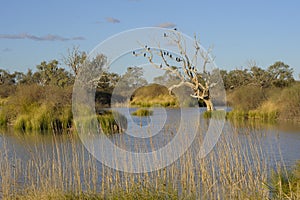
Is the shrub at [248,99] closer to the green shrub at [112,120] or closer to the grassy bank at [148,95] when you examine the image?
the grassy bank at [148,95]

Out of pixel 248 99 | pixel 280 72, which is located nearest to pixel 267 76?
pixel 280 72

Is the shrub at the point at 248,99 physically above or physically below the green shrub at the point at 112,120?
above

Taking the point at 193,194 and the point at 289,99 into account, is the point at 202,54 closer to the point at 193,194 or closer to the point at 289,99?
the point at 289,99

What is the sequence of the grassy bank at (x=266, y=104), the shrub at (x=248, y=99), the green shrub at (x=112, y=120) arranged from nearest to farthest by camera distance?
the green shrub at (x=112, y=120) < the grassy bank at (x=266, y=104) < the shrub at (x=248, y=99)

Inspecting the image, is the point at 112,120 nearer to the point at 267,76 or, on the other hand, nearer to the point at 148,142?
the point at 148,142

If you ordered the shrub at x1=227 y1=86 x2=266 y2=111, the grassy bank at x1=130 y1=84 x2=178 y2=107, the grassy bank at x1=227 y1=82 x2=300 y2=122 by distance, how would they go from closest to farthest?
the grassy bank at x1=130 y1=84 x2=178 y2=107 → the grassy bank at x1=227 y1=82 x2=300 y2=122 → the shrub at x1=227 y1=86 x2=266 y2=111

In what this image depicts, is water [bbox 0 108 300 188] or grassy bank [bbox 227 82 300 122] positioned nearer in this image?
water [bbox 0 108 300 188]

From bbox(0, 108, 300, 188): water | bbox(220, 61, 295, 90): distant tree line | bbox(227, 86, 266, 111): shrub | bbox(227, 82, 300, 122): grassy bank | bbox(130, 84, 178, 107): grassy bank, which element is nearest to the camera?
bbox(0, 108, 300, 188): water

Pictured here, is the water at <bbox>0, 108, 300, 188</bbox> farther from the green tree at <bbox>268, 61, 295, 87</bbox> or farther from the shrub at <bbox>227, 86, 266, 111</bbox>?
the green tree at <bbox>268, 61, 295, 87</bbox>

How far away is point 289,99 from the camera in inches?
798

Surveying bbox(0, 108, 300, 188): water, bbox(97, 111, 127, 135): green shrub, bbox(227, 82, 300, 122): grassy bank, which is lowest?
bbox(0, 108, 300, 188): water

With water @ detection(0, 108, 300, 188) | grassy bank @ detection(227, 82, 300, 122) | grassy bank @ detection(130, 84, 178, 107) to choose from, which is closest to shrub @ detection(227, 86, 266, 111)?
grassy bank @ detection(227, 82, 300, 122)

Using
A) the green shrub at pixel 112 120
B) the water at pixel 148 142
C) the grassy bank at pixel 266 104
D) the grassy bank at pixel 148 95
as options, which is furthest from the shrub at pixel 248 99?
the green shrub at pixel 112 120

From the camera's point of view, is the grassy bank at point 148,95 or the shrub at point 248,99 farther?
the shrub at point 248,99
